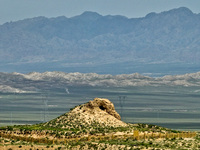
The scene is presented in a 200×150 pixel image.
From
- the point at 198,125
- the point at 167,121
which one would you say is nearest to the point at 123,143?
the point at 198,125

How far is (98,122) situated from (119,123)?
308 centimetres

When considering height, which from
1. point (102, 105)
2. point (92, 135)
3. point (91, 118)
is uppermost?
point (102, 105)

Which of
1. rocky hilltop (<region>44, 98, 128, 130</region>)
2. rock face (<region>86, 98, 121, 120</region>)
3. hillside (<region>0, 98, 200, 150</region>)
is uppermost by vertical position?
rock face (<region>86, 98, 121, 120</region>)

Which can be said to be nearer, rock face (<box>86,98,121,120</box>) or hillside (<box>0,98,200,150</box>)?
hillside (<box>0,98,200,150</box>)

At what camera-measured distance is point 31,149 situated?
57.4 m

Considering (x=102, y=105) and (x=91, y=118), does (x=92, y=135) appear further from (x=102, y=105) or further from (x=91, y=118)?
(x=102, y=105)

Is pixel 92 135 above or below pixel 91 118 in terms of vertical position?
below

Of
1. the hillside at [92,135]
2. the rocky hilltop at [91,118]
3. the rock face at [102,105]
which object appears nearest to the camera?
the hillside at [92,135]

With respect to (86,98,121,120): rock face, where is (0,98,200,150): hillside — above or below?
below

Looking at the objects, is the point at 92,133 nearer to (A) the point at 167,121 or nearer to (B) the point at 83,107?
(B) the point at 83,107

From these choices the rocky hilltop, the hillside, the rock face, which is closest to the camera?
the hillside

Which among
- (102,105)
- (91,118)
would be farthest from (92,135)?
(102,105)

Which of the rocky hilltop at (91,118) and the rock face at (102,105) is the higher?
the rock face at (102,105)

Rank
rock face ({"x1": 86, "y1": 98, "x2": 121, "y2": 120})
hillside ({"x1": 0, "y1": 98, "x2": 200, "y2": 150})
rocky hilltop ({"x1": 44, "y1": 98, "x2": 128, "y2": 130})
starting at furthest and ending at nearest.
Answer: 1. rock face ({"x1": 86, "y1": 98, "x2": 121, "y2": 120})
2. rocky hilltop ({"x1": 44, "y1": 98, "x2": 128, "y2": 130})
3. hillside ({"x1": 0, "y1": 98, "x2": 200, "y2": 150})
